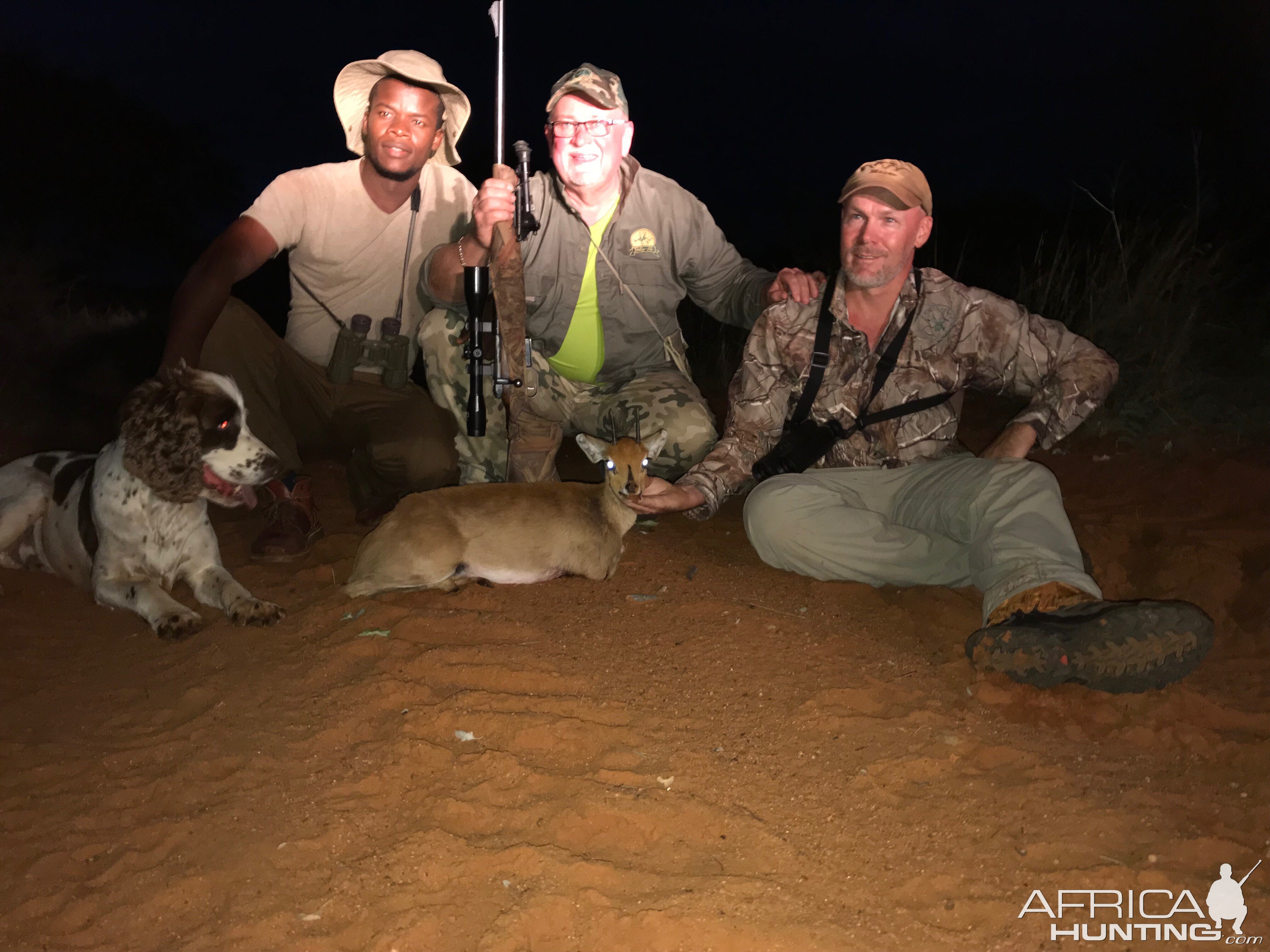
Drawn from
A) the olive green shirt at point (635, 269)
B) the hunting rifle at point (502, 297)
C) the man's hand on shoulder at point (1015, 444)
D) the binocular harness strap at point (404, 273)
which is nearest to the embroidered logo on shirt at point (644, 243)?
the olive green shirt at point (635, 269)

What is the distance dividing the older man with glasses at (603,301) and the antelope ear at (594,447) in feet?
2.24

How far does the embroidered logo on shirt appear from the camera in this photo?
18.4 feet

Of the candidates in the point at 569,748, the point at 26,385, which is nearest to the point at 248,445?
the point at 569,748

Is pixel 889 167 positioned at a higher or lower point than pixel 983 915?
higher

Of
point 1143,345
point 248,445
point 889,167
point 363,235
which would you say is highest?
point 889,167

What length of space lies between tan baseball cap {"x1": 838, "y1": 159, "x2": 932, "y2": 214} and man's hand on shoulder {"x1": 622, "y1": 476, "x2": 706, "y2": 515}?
1.69 metres

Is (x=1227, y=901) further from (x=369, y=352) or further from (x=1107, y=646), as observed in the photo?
(x=369, y=352)

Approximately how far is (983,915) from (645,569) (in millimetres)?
2837

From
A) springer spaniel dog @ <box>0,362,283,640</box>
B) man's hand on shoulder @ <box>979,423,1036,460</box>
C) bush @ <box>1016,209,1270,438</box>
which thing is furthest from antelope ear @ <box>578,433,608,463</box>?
→ bush @ <box>1016,209,1270,438</box>

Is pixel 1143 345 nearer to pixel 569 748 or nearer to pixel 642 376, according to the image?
pixel 642 376

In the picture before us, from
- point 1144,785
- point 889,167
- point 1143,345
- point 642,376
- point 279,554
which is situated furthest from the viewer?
point 1143,345

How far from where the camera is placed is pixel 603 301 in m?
5.73

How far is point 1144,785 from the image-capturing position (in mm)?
3121

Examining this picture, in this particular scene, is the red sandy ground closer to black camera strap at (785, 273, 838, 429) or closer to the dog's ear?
the dog's ear
